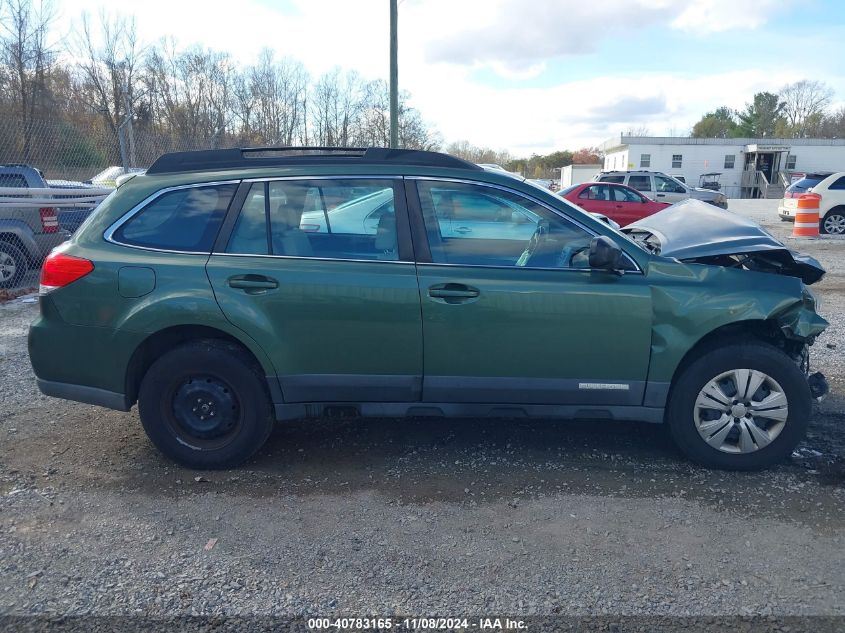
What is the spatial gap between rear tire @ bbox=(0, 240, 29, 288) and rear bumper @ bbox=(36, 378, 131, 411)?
688cm

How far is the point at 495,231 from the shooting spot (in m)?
3.91

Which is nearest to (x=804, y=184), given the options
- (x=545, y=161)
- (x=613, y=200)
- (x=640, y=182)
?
(x=640, y=182)

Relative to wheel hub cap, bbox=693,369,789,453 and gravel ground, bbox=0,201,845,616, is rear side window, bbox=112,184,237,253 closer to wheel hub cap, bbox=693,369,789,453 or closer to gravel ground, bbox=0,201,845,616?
gravel ground, bbox=0,201,845,616

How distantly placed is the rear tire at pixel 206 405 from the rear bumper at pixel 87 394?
0.13m

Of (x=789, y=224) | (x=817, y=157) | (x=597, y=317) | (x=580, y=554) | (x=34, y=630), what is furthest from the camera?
(x=817, y=157)

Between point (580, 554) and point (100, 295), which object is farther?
point (100, 295)

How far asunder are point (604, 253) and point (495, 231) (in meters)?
0.69

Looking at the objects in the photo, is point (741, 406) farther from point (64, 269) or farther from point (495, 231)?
point (64, 269)

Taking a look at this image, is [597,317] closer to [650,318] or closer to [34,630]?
[650,318]

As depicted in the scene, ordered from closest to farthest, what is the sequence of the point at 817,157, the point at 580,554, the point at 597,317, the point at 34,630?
the point at 34,630, the point at 580,554, the point at 597,317, the point at 817,157

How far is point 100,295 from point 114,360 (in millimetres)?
392

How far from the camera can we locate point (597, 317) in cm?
369

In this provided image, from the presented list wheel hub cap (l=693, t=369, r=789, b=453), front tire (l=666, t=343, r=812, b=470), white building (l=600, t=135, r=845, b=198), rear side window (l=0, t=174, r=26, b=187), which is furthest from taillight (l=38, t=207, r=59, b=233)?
white building (l=600, t=135, r=845, b=198)

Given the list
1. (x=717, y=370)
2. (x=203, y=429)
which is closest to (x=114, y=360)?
(x=203, y=429)
